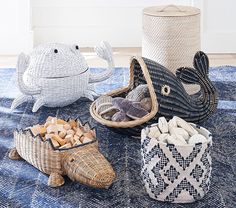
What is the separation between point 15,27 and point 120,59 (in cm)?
Answer: 62

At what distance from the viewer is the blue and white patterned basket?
132cm

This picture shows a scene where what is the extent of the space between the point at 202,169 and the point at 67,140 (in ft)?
1.32

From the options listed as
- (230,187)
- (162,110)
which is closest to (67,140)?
(162,110)

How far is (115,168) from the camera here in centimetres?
157

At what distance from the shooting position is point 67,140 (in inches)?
59.4

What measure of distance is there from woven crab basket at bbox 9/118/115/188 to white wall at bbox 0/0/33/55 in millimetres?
1497

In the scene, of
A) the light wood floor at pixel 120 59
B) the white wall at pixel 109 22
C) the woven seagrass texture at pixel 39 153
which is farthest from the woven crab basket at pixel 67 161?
the white wall at pixel 109 22

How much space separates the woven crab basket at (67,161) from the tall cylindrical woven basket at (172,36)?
776mm

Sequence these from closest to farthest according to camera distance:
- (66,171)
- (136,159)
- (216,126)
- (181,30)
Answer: (66,171) → (136,159) → (216,126) → (181,30)

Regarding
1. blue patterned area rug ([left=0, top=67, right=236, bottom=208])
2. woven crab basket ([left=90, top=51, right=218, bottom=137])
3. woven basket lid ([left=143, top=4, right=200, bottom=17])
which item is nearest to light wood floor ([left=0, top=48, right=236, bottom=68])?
woven basket lid ([left=143, top=4, right=200, bottom=17])

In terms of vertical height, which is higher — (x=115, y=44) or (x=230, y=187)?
(x=115, y=44)

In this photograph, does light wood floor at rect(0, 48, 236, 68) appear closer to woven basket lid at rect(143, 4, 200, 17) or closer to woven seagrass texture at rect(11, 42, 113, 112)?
woven basket lid at rect(143, 4, 200, 17)

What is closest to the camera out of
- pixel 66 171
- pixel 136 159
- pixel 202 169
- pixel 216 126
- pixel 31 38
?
pixel 202 169

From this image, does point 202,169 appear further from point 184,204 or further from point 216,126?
point 216,126
